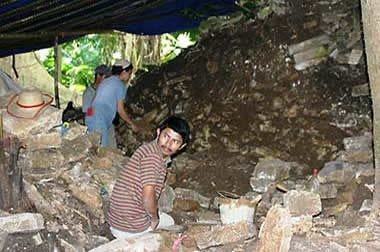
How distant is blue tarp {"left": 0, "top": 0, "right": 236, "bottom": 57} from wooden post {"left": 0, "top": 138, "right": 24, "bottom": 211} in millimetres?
1614

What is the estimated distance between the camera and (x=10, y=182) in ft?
15.6

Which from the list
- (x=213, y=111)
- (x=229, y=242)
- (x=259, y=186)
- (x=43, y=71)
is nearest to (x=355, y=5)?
(x=213, y=111)

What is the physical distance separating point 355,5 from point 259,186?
137 inches

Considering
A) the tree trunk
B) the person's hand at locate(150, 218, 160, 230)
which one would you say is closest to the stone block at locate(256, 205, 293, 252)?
the tree trunk

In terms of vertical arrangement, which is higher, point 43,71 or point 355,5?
point 355,5

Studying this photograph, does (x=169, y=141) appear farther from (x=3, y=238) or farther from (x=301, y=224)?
(x=3, y=238)

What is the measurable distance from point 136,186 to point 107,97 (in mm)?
2261

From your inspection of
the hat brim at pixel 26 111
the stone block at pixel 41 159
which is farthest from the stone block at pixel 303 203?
the hat brim at pixel 26 111

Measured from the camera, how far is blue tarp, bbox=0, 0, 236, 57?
620 centimetres

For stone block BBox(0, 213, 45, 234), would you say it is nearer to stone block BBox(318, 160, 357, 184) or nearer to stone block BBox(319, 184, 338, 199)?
stone block BBox(319, 184, 338, 199)

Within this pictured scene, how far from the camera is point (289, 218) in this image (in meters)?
3.54

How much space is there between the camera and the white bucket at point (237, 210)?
15.9ft

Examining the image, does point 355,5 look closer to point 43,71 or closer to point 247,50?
point 247,50

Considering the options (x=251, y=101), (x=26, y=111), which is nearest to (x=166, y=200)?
(x=26, y=111)
